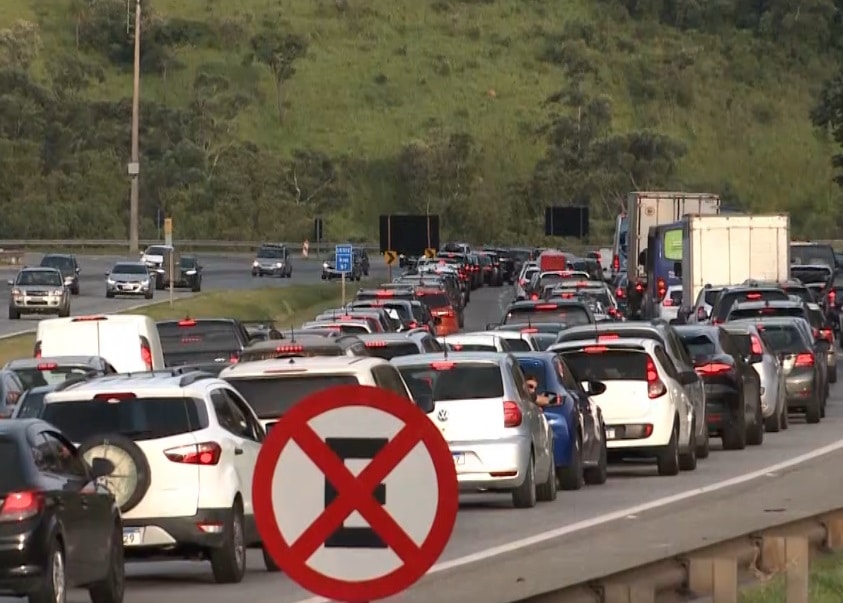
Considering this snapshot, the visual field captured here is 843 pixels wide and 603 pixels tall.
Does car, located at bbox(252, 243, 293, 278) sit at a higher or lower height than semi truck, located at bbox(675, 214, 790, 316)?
lower

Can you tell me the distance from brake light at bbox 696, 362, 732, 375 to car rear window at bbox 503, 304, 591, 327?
9.40 metres

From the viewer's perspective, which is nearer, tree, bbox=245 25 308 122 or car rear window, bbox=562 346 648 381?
car rear window, bbox=562 346 648 381

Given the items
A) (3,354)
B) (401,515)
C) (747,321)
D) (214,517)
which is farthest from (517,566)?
(3,354)

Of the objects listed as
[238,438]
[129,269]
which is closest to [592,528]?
[238,438]

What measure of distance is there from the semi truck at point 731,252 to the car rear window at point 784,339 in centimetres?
1733

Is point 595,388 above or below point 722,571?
below

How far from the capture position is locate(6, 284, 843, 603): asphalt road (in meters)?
14.7

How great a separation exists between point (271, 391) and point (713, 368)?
10.9m

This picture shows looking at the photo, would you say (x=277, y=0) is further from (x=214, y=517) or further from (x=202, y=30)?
(x=214, y=517)

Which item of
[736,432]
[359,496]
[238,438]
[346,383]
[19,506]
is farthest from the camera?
[736,432]

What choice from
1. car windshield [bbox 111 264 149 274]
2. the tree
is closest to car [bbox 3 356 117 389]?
car windshield [bbox 111 264 149 274]

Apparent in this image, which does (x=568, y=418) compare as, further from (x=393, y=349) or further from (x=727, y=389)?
(x=727, y=389)

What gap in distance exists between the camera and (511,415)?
20234 mm

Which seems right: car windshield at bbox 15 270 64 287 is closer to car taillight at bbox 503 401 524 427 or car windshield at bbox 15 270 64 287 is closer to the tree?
car taillight at bbox 503 401 524 427
